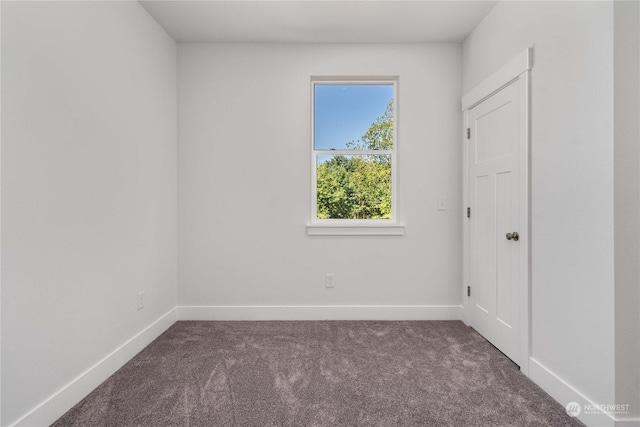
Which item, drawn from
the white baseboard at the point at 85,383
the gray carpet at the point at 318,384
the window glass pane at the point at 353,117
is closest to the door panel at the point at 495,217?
the gray carpet at the point at 318,384

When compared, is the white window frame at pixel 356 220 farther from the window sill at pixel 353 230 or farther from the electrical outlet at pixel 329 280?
the electrical outlet at pixel 329 280

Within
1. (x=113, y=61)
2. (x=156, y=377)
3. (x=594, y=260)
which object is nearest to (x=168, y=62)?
(x=113, y=61)

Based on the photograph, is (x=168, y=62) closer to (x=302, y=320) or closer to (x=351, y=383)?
(x=302, y=320)

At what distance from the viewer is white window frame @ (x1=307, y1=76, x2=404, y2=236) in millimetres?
2898

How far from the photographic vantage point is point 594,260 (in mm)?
1453

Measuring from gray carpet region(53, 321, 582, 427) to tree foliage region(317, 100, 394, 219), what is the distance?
112cm

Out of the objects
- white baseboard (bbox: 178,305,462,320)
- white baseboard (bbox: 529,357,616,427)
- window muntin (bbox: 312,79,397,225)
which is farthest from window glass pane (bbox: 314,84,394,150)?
white baseboard (bbox: 529,357,616,427)

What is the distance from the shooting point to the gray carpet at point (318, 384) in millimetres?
1554

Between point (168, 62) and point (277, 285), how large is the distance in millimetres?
2273

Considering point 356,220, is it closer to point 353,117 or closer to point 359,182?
point 359,182

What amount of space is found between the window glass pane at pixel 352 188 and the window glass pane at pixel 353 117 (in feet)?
0.52

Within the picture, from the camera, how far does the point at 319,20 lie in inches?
99.1

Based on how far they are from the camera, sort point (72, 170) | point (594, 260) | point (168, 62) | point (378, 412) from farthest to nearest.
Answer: point (168, 62), point (72, 170), point (378, 412), point (594, 260)

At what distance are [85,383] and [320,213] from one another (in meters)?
2.08
